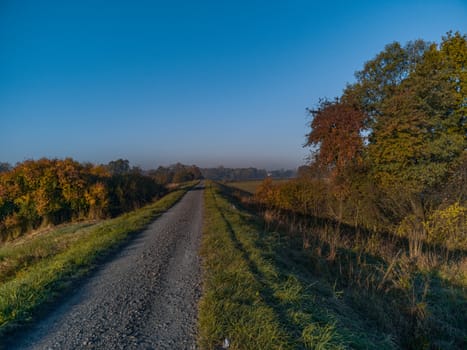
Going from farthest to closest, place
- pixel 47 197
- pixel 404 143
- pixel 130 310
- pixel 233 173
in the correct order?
1. pixel 233 173
2. pixel 47 197
3. pixel 404 143
4. pixel 130 310

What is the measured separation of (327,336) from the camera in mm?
2699

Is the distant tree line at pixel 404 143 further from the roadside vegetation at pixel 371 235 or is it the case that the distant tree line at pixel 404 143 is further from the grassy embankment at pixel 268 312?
the grassy embankment at pixel 268 312

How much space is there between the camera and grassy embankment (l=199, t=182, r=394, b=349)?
8.63 feet

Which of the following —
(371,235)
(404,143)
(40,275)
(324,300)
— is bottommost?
(371,235)

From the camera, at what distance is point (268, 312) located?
3025 millimetres

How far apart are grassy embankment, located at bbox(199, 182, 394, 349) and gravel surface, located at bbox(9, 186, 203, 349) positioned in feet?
1.09

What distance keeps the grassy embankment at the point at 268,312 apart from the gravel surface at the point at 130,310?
331mm

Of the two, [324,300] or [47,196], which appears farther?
[47,196]

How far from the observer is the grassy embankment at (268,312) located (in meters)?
2.63

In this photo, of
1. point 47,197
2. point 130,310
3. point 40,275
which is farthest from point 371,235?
point 47,197

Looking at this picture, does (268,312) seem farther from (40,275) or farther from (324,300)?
(40,275)

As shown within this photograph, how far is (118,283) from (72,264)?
157cm

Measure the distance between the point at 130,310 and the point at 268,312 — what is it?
2.15 m

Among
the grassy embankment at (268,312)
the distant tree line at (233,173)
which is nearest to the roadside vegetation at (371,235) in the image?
the grassy embankment at (268,312)
